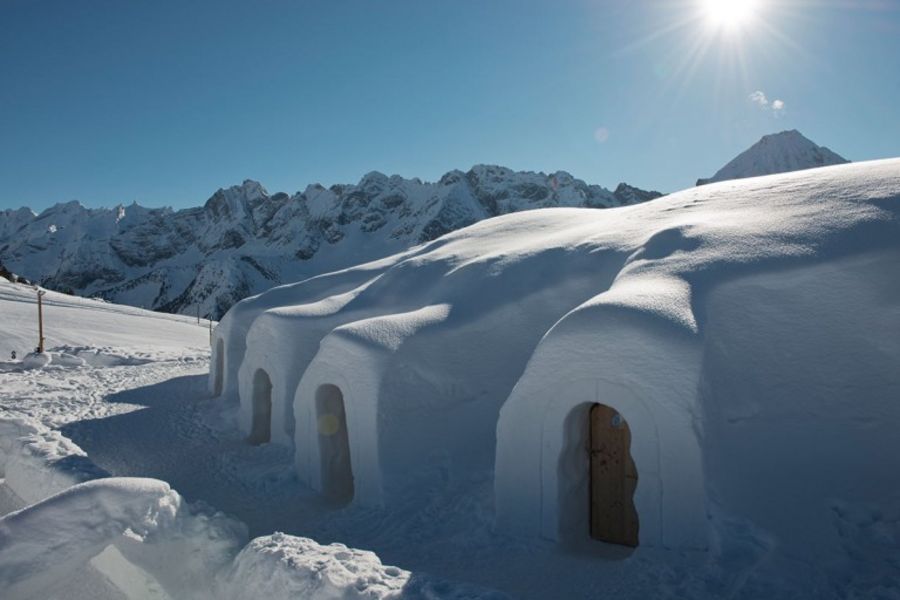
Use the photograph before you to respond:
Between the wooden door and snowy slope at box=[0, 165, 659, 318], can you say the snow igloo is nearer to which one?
the wooden door

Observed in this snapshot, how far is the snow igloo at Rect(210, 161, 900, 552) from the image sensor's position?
19.4 feet

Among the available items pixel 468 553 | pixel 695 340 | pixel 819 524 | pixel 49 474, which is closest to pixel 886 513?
pixel 819 524

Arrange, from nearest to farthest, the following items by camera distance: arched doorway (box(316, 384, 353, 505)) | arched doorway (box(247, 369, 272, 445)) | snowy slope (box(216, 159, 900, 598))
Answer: snowy slope (box(216, 159, 900, 598)), arched doorway (box(316, 384, 353, 505)), arched doorway (box(247, 369, 272, 445))

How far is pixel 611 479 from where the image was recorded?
710cm

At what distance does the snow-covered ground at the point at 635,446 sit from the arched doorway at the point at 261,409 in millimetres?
1330

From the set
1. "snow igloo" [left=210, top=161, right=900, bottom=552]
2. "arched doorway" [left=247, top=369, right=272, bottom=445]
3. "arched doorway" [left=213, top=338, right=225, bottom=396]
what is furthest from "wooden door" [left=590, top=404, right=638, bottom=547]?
"arched doorway" [left=213, top=338, right=225, bottom=396]

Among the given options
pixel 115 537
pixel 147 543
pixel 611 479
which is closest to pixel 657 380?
pixel 611 479

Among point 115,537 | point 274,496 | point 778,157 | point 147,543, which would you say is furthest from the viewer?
point 778,157

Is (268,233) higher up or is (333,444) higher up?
(268,233)

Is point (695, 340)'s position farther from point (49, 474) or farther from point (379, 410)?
point (49, 474)

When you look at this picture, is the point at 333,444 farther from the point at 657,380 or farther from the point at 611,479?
the point at 657,380

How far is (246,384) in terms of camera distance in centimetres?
1259

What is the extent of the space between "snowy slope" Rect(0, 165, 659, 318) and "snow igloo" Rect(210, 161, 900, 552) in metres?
97.3

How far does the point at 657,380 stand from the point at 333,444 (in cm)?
566
